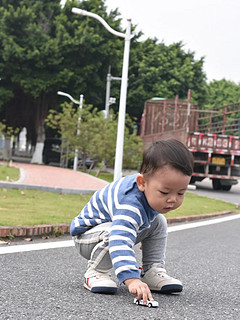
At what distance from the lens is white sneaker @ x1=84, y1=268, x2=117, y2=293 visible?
320 centimetres

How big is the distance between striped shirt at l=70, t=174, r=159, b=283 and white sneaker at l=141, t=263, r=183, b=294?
12.9 inches

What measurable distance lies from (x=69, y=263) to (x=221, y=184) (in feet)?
55.9

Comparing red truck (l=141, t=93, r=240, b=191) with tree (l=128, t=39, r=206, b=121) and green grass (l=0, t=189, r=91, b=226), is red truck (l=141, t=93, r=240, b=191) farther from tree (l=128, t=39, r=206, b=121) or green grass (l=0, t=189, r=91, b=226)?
tree (l=128, t=39, r=206, b=121)

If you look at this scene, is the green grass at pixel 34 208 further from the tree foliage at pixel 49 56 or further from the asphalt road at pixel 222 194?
the tree foliage at pixel 49 56

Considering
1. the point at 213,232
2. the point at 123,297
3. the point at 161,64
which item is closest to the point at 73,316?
the point at 123,297

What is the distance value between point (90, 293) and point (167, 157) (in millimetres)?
938

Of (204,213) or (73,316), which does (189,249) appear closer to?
(73,316)

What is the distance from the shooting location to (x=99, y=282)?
10.6 feet

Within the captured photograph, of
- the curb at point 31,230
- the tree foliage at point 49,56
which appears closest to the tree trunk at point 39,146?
the tree foliage at point 49,56

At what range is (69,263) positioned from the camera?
4289 millimetres

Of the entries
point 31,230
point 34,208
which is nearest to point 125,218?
point 31,230

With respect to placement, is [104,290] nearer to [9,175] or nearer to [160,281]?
[160,281]

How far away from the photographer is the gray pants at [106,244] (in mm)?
3326

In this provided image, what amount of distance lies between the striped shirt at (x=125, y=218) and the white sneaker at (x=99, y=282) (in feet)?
0.78
